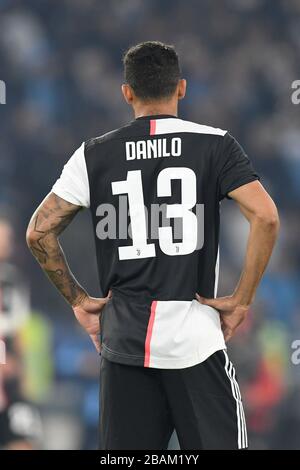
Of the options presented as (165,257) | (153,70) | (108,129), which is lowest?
(165,257)

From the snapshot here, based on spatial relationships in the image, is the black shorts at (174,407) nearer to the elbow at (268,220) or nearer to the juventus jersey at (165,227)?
the juventus jersey at (165,227)

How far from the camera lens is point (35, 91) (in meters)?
5.75

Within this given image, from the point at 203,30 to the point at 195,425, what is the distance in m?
4.07

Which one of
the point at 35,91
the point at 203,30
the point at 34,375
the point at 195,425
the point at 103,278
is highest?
the point at 203,30

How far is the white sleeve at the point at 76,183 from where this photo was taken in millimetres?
2381

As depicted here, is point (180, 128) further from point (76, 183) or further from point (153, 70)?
point (76, 183)

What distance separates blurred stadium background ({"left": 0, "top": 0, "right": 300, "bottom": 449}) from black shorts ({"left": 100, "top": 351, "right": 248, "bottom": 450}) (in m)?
2.57

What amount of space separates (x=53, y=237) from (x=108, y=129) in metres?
3.23

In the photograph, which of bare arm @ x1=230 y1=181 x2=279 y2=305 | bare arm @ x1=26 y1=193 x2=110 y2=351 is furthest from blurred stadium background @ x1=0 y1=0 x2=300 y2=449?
bare arm @ x1=230 y1=181 x2=279 y2=305

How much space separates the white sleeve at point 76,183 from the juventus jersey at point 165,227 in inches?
0.9

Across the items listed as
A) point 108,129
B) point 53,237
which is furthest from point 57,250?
point 108,129

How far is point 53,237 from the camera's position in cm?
245

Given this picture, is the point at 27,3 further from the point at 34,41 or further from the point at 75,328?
the point at 75,328

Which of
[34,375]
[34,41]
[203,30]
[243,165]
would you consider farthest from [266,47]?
[243,165]
